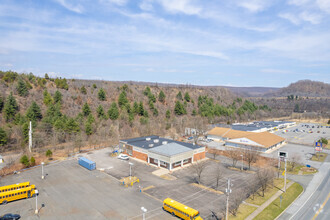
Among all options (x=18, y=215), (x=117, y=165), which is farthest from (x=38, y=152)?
(x=18, y=215)

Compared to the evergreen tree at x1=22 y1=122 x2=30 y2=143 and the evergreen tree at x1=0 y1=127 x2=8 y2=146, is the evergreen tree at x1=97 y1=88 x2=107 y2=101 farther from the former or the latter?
the evergreen tree at x1=0 y1=127 x2=8 y2=146

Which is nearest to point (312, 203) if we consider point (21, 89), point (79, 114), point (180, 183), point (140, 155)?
point (180, 183)

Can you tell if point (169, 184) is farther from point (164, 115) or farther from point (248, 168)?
point (164, 115)

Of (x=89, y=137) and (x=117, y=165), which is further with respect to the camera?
(x=89, y=137)

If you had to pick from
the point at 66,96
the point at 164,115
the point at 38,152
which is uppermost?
Result: the point at 66,96

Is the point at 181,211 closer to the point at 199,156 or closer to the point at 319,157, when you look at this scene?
the point at 199,156

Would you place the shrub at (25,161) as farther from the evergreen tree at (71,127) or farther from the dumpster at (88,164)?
the evergreen tree at (71,127)
